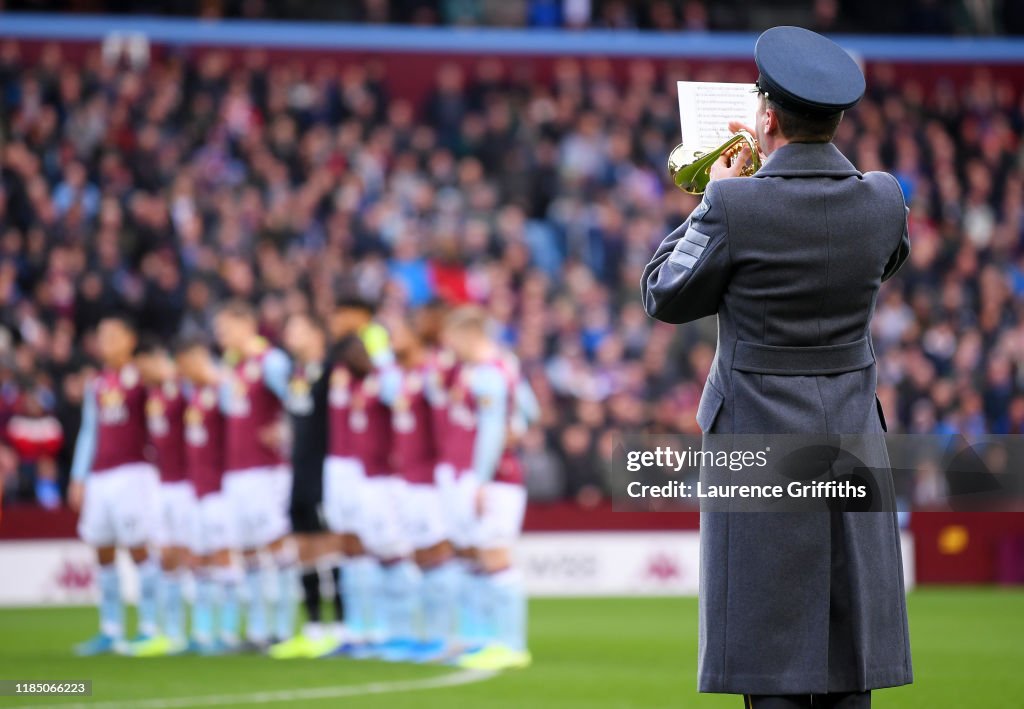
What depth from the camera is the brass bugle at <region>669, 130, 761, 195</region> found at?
13.5 ft

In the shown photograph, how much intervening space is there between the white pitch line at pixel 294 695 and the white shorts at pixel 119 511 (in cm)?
324

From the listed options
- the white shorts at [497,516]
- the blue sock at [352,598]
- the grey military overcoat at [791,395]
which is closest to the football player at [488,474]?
→ the white shorts at [497,516]

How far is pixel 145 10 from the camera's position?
22.2 metres

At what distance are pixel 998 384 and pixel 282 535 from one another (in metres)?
10.3

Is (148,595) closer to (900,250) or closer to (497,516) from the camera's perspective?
(497,516)

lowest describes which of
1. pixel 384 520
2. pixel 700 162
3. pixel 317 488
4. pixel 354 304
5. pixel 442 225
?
pixel 384 520

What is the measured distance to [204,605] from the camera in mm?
11984

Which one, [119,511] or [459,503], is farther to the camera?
[119,511]

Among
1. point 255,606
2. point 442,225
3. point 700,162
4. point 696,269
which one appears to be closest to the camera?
point 696,269

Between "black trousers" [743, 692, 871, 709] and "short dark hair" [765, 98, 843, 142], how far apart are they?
139 cm

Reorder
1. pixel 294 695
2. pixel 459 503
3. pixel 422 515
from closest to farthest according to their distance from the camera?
pixel 294 695 < pixel 459 503 < pixel 422 515

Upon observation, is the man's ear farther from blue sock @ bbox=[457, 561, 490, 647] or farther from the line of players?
blue sock @ bbox=[457, 561, 490, 647]

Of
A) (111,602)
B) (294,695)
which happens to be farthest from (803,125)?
(111,602)

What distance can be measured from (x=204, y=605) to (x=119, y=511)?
0.97 metres
